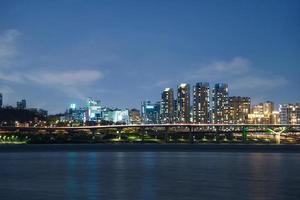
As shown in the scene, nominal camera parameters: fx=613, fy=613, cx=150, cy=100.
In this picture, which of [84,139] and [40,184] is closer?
[40,184]

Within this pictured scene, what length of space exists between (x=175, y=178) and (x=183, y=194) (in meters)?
9.07

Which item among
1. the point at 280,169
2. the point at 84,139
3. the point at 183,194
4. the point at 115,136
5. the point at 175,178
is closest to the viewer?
the point at 183,194

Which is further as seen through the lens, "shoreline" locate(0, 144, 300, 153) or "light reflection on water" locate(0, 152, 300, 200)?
"shoreline" locate(0, 144, 300, 153)

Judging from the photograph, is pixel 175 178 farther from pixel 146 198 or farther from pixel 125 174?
pixel 146 198

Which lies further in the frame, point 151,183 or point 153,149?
point 153,149

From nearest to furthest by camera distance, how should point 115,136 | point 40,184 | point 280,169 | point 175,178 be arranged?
point 40,184, point 175,178, point 280,169, point 115,136

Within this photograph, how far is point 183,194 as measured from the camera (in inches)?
1297

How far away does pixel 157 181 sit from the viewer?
40.0m

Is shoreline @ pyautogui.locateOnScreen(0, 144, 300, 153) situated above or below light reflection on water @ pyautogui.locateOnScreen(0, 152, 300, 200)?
above

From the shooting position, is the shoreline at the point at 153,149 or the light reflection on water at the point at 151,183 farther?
the shoreline at the point at 153,149

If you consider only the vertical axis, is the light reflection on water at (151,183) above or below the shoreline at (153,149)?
below

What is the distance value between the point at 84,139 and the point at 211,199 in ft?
486

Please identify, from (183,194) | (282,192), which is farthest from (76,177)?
(282,192)

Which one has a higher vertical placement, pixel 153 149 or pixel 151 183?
pixel 153 149
